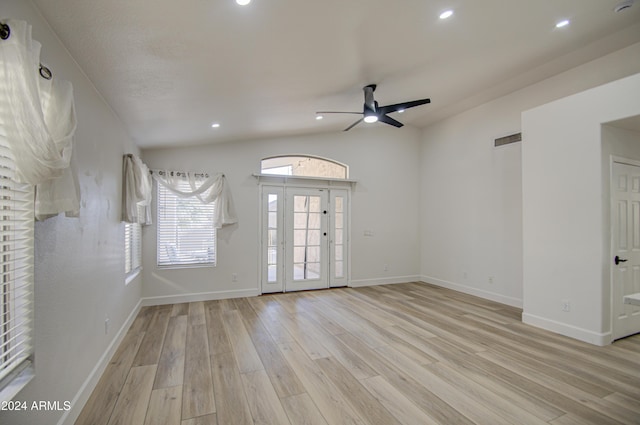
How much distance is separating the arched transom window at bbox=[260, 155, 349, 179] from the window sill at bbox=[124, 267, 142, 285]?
102 inches

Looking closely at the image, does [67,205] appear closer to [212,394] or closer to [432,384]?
[212,394]

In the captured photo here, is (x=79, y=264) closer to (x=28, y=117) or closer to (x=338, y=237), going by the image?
(x=28, y=117)

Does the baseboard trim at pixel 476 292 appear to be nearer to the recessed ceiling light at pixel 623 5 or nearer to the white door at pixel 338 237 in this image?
the white door at pixel 338 237

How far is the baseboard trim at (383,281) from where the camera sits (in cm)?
628

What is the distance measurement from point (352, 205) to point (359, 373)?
395cm

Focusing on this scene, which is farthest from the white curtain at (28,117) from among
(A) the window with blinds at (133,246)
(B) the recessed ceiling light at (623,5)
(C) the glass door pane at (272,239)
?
(B) the recessed ceiling light at (623,5)

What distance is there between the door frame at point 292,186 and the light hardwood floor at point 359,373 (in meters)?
1.29

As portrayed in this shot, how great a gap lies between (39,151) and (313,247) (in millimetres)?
4913

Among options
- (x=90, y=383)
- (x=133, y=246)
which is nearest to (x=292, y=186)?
(x=133, y=246)

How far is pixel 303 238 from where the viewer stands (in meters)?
5.96

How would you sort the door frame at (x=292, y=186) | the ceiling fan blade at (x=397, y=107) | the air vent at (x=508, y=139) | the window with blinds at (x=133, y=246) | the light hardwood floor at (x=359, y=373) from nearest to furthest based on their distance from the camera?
the light hardwood floor at (x=359, y=373) → the ceiling fan blade at (x=397, y=107) → the window with blinds at (x=133, y=246) → the air vent at (x=508, y=139) → the door frame at (x=292, y=186)

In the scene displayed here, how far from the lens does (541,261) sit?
388 centimetres

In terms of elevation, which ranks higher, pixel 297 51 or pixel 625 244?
pixel 297 51

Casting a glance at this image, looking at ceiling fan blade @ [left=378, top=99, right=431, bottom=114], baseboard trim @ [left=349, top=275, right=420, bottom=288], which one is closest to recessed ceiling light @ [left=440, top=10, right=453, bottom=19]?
ceiling fan blade @ [left=378, top=99, right=431, bottom=114]
